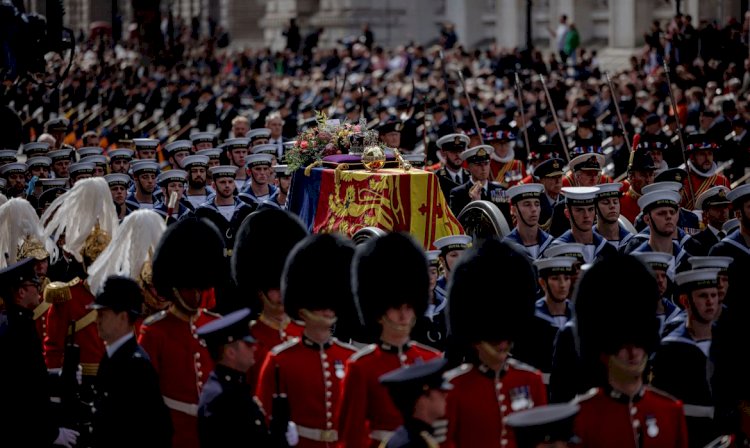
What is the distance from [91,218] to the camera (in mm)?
7492

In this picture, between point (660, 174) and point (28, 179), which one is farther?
point (28, 179)

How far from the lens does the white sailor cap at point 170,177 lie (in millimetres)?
11758

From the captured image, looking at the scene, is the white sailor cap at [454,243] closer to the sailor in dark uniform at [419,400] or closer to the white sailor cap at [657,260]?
the white sailor cap at [657,260]

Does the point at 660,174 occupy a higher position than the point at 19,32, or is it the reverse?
the point at 19,32

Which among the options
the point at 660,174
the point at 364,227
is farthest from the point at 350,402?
the point at 660,174

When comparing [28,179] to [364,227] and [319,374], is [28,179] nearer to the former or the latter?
[364,227]

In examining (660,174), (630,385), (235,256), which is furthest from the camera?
(660,174)

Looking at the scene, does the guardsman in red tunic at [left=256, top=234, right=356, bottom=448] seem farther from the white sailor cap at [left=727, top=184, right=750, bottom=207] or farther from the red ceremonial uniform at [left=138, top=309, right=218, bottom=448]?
the white sailor cap at [left=727, top=184, right=750, bottom=207]

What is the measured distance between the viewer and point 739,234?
8.46 meters

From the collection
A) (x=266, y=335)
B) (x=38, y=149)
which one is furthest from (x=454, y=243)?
(x=38, y=149)

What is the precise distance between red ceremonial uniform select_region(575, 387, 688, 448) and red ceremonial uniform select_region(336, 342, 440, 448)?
745mm

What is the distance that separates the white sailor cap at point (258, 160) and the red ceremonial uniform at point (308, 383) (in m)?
6.12

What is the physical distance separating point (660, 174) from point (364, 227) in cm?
254

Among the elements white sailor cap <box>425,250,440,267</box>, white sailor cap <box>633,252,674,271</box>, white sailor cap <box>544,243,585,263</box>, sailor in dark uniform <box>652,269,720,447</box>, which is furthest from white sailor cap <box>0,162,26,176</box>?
sailor in dark uniform <box>652,269,720,447</box>
